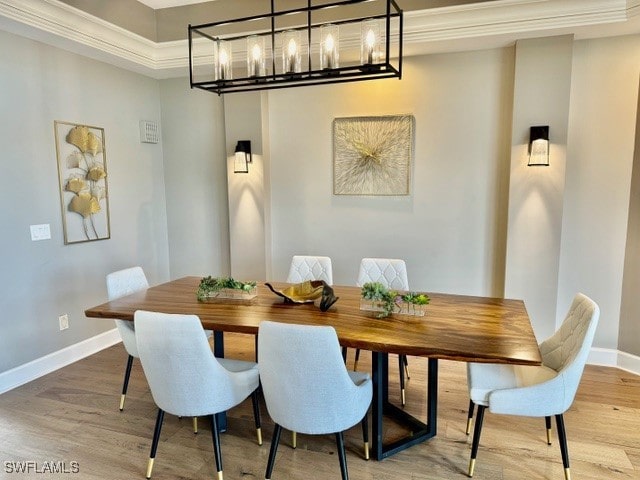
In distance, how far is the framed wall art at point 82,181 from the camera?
3.62 m

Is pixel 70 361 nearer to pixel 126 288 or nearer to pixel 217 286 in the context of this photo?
pixel 126 288

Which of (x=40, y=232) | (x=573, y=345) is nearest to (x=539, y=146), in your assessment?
(x=573, y=345)

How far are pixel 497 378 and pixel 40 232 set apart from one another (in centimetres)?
343

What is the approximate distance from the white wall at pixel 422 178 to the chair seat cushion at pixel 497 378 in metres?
1.58

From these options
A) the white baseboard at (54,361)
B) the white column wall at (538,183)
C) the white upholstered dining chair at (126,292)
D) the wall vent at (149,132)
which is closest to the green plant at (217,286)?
the white upholstered dining chair at (126,292)

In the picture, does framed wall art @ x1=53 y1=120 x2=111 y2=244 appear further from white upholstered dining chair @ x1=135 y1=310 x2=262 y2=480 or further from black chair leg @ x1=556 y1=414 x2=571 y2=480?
black chair leg @ x1=556 y1=414 x2=571 y2=480

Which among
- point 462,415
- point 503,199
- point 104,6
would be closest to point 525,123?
point 503,199

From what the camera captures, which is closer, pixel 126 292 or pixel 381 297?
pixel 381 297

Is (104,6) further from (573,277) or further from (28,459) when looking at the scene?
(573,277)

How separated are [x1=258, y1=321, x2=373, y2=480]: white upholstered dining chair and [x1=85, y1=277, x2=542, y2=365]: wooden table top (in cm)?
24

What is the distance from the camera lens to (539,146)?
133 inches

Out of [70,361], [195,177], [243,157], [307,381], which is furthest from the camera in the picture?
[195,177]

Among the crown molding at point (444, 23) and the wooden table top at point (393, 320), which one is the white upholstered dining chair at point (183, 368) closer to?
the wooden table top at point (393, 320)

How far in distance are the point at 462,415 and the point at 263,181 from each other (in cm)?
270
